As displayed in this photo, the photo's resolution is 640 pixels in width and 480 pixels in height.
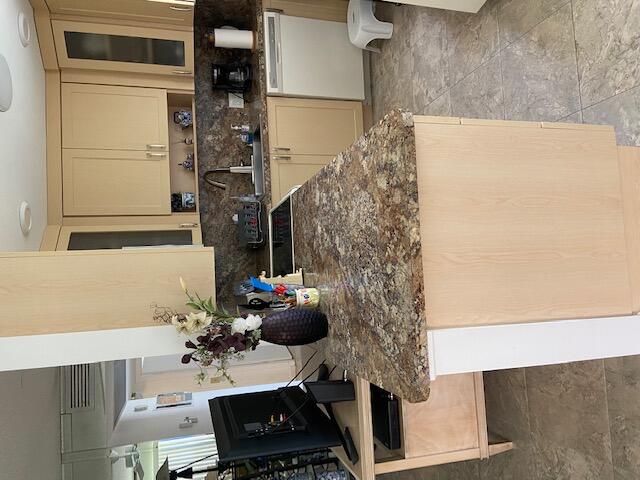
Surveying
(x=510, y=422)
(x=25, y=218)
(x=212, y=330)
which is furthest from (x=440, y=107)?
(x=25, y=218)

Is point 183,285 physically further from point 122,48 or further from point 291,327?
Result: point 122,48

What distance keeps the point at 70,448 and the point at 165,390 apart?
2.90 feet

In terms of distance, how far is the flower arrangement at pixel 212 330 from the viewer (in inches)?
54.1

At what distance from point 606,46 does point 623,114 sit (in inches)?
10.7

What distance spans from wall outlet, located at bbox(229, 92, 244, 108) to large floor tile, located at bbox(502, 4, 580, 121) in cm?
222

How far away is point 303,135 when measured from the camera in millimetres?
3197

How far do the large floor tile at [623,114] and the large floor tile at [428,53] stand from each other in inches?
41.3

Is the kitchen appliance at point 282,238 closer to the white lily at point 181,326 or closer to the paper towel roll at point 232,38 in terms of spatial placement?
the white lily at point 181,326

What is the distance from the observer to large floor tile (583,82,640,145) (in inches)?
58.9

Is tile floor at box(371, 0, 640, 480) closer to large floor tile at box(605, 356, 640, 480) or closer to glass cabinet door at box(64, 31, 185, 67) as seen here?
large floor tile at box(605, 356, 640, 480)

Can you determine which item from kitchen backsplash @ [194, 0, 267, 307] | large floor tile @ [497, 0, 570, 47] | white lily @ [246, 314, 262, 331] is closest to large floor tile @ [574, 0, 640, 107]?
large floor tile @ [497, 0, 570, 47]

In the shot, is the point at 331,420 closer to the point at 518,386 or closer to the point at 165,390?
the point at 518,386

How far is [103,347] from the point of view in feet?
4.65

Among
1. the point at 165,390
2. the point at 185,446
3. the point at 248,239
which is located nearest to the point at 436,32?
the point at 248,239
